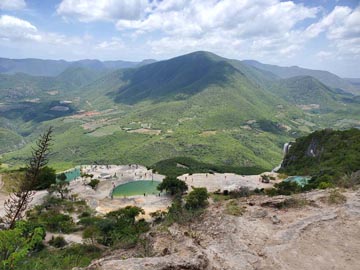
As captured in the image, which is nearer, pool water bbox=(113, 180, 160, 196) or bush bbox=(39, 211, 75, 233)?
bush bbox=(39, 211, 75, 233)

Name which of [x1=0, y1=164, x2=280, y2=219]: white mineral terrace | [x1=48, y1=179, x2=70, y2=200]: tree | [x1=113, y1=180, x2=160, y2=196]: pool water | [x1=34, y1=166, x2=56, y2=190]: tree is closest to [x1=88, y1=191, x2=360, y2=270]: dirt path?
[x1=0, y1=164, x2=280, y2=219]: white mineral terrace

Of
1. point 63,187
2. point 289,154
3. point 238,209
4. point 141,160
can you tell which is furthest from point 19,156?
point 238,209

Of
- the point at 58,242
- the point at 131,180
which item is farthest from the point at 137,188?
the point at 58,242

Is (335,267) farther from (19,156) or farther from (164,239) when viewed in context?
(19,156)

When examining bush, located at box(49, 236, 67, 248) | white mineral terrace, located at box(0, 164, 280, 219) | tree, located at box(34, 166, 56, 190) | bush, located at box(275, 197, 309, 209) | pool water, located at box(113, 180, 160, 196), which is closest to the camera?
bush, located at box(275, 197, 309, 209)

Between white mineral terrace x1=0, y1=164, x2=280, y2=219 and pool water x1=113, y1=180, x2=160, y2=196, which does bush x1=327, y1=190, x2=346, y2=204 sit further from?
pool water x1=113, y1=180, x2=160, y2=196

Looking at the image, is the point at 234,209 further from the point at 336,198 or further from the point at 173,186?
the point at 173,186

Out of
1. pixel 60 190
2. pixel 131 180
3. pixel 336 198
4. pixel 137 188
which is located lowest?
pixel 137 188

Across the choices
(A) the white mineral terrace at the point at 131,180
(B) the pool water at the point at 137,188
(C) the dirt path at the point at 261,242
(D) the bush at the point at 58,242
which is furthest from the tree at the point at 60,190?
(C) the dirt path at the point at 261,242
